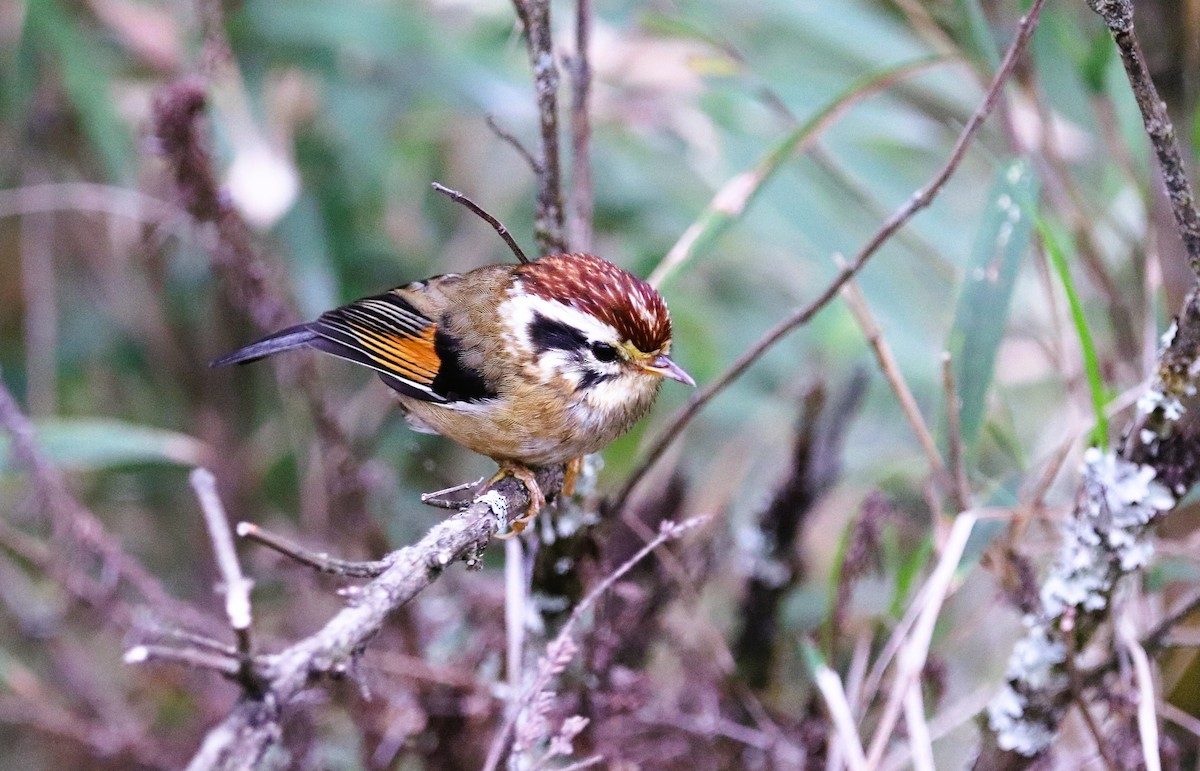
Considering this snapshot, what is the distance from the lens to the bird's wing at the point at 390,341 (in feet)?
6.67

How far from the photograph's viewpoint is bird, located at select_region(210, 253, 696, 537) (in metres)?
1.85

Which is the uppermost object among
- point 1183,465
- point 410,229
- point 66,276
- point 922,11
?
point 66,276

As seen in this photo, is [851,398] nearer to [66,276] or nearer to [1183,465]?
[1183,465]

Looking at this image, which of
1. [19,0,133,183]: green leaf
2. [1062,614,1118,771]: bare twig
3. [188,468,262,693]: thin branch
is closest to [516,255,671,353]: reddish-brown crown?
[188,468,262,693]: thin branch

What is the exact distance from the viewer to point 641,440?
2.88 metres

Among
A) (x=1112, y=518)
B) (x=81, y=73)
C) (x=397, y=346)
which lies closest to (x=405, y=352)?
(x=397, y=346)

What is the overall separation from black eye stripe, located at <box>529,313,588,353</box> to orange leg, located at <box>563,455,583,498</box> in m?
0.19

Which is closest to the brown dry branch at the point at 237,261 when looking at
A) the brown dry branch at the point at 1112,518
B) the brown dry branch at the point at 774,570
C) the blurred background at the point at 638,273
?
the blurred background at the point at 638,273

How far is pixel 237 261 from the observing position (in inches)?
80.3

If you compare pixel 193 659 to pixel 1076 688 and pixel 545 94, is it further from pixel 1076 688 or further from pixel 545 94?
pixel 1076 688

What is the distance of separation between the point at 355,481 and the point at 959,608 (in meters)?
1.76

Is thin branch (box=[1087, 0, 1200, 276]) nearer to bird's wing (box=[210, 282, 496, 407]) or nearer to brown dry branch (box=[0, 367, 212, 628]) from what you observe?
bird's wing (box=[210, 282, 496, 407])

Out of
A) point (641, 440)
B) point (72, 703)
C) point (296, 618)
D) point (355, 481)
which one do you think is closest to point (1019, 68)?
point (641, 440)

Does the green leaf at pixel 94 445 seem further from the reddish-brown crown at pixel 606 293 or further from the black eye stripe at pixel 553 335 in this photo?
the reddish-brown crown at pixel 606 293
